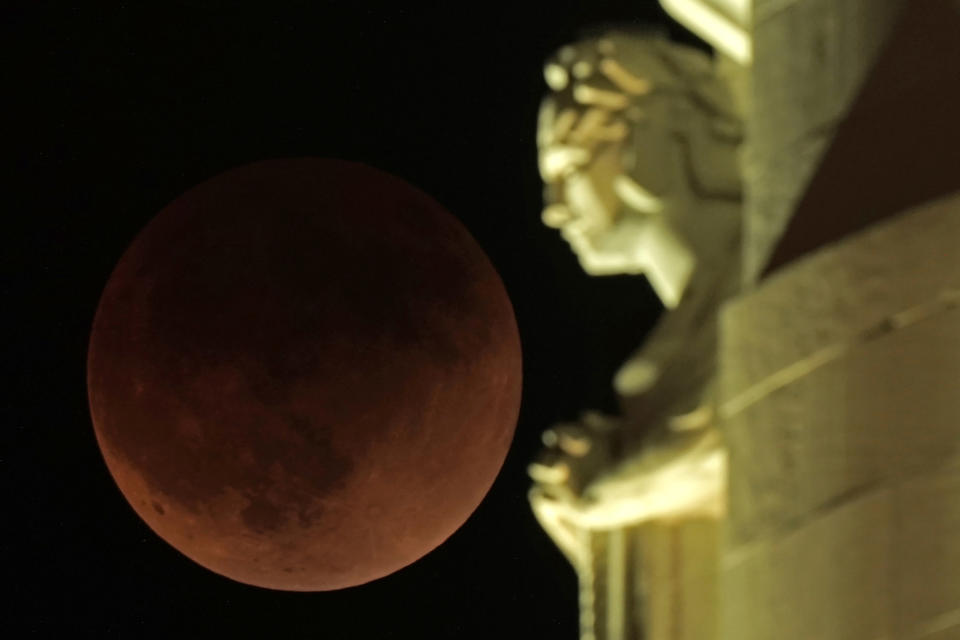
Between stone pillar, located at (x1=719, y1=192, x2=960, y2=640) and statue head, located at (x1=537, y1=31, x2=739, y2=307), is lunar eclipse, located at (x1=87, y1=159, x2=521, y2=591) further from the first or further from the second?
stone pillar, located at (x1=719, y1=192, x2=960, y2=640)

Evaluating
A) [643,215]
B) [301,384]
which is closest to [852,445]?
[301,384]

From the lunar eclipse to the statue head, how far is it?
94 centimetres

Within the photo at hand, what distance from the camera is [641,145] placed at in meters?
9.07

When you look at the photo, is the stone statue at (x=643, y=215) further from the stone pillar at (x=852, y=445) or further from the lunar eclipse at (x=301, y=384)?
the stone pillar at (x=852, y=445)

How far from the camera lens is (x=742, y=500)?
23.9ft

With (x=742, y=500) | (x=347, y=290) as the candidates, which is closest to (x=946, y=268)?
(x=742, y=500)

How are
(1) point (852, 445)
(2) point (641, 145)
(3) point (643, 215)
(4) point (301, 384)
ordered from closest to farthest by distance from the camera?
(1) point (852, 445) → (4) point (301, 384) → (2) point (641, 145) → (3) point (643, 215)

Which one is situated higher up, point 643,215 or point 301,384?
point 301,384

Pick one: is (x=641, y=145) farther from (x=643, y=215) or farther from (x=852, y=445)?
(x=852, y=445)

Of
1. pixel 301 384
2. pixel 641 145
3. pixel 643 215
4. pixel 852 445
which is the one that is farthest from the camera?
pixel 643 215

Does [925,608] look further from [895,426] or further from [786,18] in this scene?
[786,18]

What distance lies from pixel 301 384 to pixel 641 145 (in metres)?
1.88

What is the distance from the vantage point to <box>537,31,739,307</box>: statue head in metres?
9.05

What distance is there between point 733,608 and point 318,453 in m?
1.73
